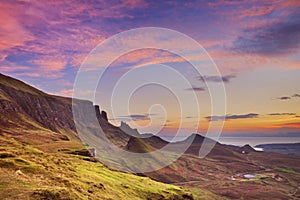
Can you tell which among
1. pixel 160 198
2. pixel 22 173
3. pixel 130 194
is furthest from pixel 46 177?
pixel 160 198

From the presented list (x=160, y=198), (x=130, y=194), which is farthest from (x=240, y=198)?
(x=130, y=194)

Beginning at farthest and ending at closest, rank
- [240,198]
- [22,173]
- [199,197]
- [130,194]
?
[240,198]
[199,197]
[130,194]
[22,173]

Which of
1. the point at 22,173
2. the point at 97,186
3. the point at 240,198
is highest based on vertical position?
the point at 22,173

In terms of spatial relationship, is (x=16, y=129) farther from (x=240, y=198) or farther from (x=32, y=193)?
(x=32, y=193)

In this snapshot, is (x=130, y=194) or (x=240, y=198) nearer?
(x=130, y=194)

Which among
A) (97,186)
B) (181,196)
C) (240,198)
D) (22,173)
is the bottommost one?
(240,198)

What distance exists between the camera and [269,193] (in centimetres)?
19588

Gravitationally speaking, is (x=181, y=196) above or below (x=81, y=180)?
below

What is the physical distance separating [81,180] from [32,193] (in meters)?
18.6

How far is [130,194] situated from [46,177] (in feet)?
73.4

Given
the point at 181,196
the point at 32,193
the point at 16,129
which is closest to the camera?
the point at 32,193

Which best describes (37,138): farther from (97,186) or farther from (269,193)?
(269,193)

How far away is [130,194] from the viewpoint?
5912 cm


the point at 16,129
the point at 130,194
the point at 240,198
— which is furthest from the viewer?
the point at 16,129
